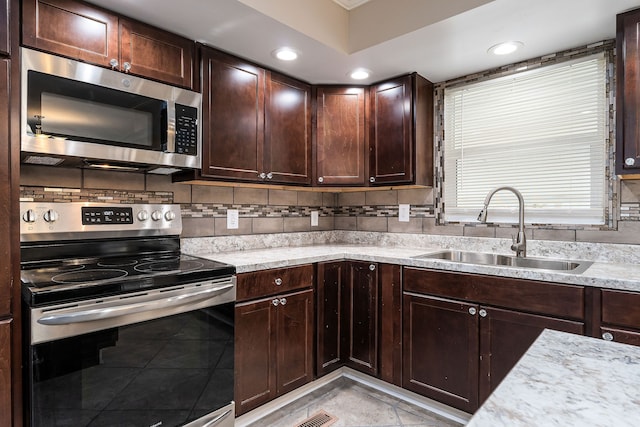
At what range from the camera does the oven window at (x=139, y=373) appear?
1.23 m

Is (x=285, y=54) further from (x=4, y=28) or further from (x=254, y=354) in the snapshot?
(x=254, y=354)

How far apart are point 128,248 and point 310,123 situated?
1417mm

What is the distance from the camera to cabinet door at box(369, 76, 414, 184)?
2.45 m

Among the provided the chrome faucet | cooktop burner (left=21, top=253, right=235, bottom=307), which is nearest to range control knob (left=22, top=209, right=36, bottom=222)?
cooktop burner (left=21, top=253, right=235, bottom=307)

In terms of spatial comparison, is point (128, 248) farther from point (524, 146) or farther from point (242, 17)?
point (524, 146)

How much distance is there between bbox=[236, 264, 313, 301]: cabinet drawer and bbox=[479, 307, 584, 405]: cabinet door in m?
0.96

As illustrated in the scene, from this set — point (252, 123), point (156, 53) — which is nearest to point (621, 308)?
point (252, 123)

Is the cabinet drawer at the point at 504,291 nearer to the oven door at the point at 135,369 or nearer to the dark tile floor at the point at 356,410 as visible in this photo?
the dark tile floor at the point at 356,410

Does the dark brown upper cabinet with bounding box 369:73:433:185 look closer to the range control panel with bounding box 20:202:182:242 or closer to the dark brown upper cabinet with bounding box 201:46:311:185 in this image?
the dark brown upper cabinet with bounding box 201:46:311:185

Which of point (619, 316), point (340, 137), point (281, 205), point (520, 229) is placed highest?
point (340, 137)

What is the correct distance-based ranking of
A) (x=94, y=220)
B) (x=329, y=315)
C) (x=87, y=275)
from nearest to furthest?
(x=87, y=275)
(x=94, y=220)
(x=329, y=315)

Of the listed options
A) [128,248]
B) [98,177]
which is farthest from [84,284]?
[98,177]

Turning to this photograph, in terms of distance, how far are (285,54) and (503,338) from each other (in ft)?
6.34

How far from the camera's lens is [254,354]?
1871 millimetres
